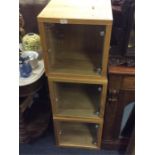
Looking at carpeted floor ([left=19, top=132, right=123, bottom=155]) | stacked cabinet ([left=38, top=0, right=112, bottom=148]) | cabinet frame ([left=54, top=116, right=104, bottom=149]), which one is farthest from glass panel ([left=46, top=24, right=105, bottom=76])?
carpeted floor ([left=19, top=132, right=123, bottom=155])

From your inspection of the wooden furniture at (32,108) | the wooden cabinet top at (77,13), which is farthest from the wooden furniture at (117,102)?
the wooden furniture at (32,108)

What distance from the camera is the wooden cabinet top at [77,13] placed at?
91 centimetres

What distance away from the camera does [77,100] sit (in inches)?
56.5

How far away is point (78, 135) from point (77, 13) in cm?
103

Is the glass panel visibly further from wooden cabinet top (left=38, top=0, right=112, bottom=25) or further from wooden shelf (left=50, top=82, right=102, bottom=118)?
wooden shelf (left=50, top=82, right=102, bottom=118)

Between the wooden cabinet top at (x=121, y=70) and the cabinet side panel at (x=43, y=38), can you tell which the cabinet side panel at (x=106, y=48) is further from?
the cabinet side panel at (x=43, y=38)

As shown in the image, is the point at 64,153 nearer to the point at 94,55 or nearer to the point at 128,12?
the point at 94,55

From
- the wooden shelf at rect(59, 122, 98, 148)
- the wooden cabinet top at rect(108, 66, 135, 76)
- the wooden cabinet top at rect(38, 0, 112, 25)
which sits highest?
the wooden cabinet top at rect(38, 0, 112, 25)

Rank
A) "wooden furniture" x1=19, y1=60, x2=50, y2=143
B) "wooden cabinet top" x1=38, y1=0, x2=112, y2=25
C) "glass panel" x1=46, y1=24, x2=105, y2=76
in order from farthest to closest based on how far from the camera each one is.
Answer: "wooden furniture" x1=19, y1=60, x2=50, y2=143 → "glass panel" x1=46, y1=24, x2=105, y2=76 → "wooden cabinet top" x1=38, y1=0, x2=112, y2=25

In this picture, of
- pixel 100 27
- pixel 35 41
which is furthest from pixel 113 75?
pixel 35 41

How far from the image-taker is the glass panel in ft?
3.55

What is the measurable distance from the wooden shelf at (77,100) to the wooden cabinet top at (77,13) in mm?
511

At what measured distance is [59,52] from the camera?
1210 millimetres
